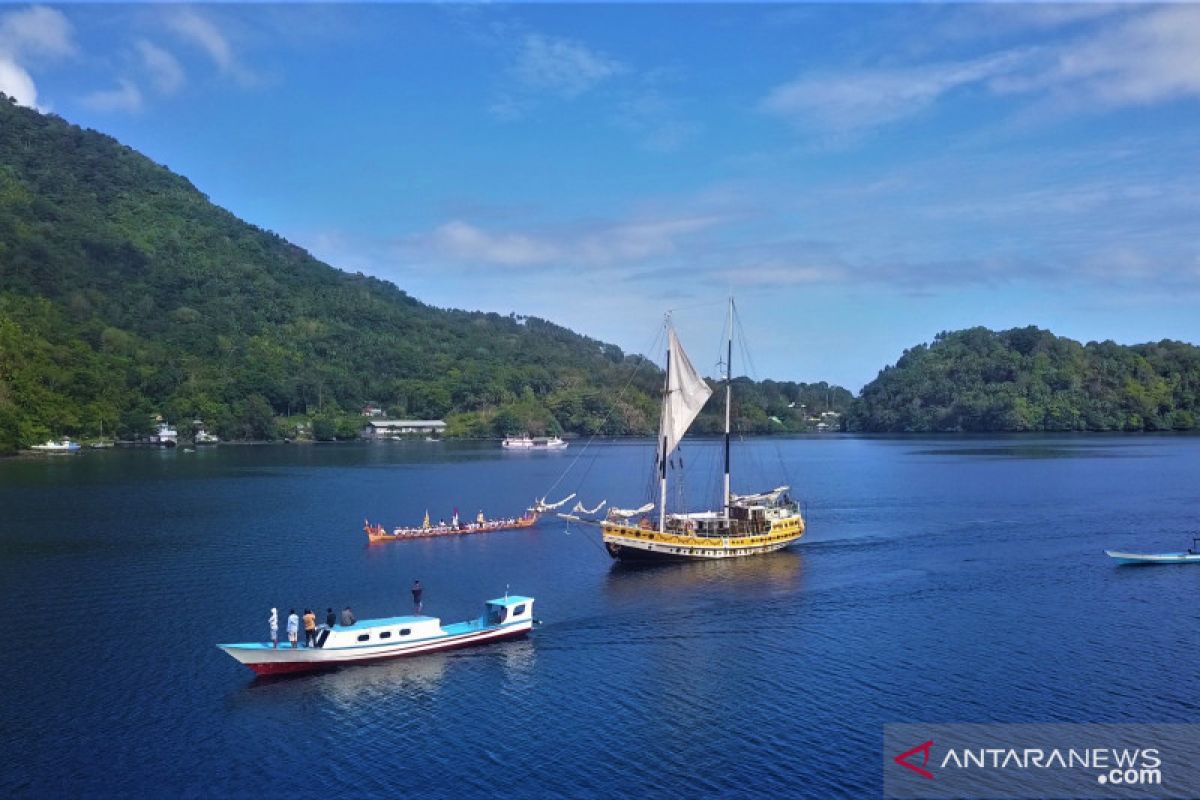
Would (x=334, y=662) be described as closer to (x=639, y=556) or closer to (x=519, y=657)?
(x=519, y=657)

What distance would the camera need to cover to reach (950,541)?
3332 inches

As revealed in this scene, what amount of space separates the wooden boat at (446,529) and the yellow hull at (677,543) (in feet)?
71.5

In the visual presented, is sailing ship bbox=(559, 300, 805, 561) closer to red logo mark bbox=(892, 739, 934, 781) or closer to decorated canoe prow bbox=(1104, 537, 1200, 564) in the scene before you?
decorated canoe prow bbox=(1104, 537, 1200, 564)

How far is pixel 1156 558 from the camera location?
72000mm

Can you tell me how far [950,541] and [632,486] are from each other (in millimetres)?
64704

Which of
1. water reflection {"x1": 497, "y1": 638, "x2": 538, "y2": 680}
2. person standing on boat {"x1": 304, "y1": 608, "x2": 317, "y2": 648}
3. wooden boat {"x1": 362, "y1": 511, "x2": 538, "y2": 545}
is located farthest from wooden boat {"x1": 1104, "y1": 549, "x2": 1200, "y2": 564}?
person standing on boat {"x1": 304, "y1": 608, "x2": 317, "y2": 648}

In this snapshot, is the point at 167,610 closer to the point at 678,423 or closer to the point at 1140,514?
the point at 678,423

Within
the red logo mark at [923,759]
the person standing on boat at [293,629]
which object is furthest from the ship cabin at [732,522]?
the red logo mark at [923,759]

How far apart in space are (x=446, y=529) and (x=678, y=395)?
27321 mm

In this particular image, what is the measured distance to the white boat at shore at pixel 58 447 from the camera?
573 feet

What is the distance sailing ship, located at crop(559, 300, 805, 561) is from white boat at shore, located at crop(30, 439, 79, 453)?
142560 millimetres

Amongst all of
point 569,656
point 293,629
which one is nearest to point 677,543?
point 569,656

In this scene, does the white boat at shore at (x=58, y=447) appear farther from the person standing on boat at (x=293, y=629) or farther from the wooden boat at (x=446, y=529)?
the person standing on boat at (x=293, y=629)

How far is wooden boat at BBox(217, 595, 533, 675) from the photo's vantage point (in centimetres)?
4419
